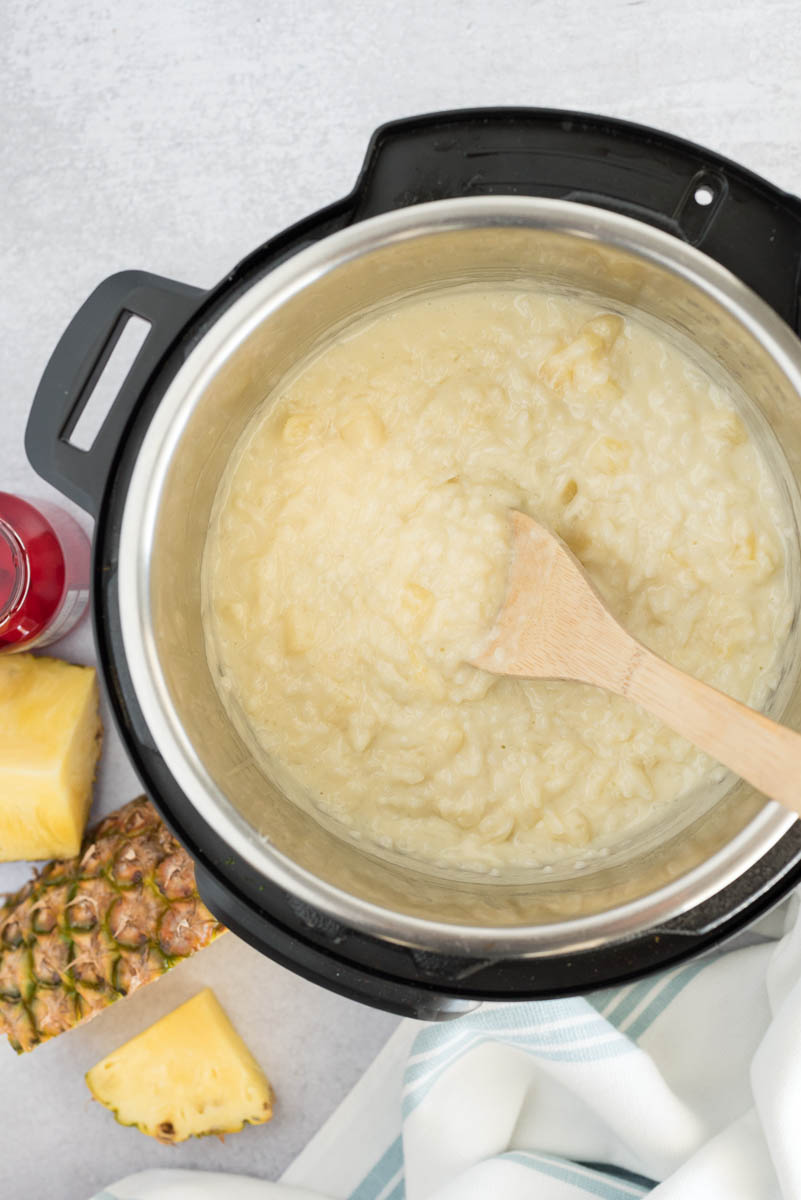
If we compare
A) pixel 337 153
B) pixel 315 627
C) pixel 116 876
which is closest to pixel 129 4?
pixel 337 153

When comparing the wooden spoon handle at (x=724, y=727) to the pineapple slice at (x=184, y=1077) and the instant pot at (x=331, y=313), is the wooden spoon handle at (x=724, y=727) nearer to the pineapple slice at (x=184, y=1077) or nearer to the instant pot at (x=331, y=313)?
the instant pot at (x=331, y=313)

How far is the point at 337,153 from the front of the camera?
1569 mm

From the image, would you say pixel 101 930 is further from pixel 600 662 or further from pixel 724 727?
pixel 724 727

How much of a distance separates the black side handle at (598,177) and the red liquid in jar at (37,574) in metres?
0.69

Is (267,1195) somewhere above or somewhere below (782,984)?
below

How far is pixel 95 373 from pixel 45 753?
0.60 metres

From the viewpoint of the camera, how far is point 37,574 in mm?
1485

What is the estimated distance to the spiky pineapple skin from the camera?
59.2 inches

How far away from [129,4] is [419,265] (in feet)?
2.69

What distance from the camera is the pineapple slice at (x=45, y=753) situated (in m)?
1.49

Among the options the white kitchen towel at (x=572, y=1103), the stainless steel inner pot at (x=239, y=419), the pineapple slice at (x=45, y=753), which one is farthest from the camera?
the pineapple slice at (x=45, y=753)

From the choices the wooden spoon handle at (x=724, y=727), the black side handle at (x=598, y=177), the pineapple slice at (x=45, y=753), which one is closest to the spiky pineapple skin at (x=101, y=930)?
the pineapple slice at (x=45, y=753)

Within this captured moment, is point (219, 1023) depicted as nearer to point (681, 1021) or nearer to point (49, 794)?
point (49, 794)

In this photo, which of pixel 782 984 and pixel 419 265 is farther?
pixel 782 984
